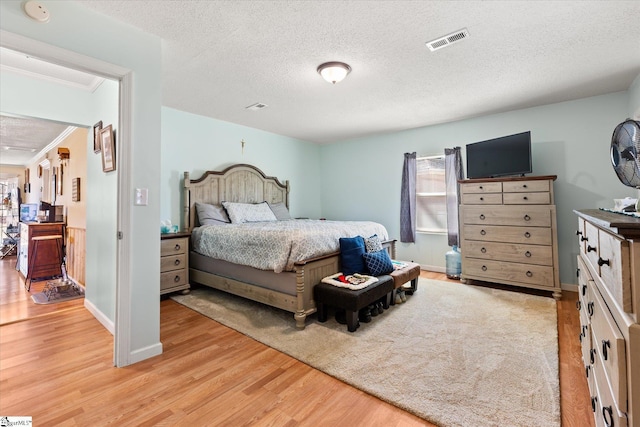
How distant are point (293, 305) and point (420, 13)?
8.34 feet

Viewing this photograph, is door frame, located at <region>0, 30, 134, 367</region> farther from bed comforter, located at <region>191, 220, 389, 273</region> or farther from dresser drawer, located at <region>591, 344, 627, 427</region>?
dresser drawer, located at <region>591, 344, 627, 427</region>

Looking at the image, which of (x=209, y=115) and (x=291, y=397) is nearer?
(x=291, y=397)

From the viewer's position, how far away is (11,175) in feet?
25.9

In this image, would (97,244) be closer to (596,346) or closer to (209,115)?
(209,115)

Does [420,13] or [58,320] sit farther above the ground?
[420,13]

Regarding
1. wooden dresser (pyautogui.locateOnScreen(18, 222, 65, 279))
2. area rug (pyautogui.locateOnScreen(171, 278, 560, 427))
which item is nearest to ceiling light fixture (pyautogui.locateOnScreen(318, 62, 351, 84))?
area rug (pyautogui.locateOnScreen(171, 278, 560, 427))

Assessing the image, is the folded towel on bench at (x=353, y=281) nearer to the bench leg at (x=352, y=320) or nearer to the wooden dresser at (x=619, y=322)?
the bench leg at (x=352, y=320)

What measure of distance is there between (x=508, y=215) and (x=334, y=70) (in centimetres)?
282

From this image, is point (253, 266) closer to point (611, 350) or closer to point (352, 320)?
point (352, 320)

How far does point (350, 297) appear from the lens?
2.49 meters

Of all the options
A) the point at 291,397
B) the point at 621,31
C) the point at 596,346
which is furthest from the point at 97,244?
the point at 621,31

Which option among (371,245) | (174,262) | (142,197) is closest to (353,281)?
(371,245)

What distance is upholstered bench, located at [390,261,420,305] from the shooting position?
3.07 m

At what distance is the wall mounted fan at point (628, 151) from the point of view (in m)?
1.32
